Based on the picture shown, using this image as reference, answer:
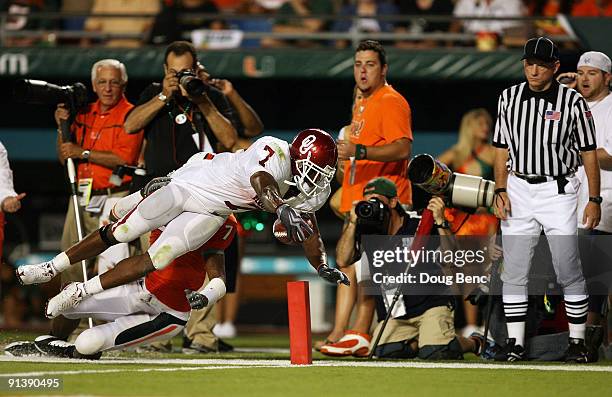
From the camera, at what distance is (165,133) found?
914cm

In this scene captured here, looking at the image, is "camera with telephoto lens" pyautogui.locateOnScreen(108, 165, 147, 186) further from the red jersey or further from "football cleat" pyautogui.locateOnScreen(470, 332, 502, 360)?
"football cleat" pyautogui.locateOnScreen(470, 332, 502, 360)

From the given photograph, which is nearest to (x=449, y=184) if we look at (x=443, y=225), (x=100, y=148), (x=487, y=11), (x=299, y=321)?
(x=443, y=225)

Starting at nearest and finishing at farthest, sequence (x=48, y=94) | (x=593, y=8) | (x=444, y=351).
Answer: (x=444, y=351), (x=48, y=94), (x=593, y=8)

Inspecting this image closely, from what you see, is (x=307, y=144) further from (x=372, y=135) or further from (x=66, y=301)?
(x=372, y=135)

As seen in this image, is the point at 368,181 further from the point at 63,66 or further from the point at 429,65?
the point at 63,66

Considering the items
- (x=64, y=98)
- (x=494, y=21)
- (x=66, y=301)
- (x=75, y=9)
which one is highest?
(x=75, y=9)

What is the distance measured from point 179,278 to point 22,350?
1.11 m

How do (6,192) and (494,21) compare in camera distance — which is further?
(494,21)

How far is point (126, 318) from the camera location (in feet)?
24.8

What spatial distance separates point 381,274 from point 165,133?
1874 mm

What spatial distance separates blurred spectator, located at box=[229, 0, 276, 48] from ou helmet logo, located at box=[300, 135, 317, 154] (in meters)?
5.44

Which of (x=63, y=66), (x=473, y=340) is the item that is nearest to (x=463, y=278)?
(x=473, y=340)

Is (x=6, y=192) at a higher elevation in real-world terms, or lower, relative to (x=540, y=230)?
higher

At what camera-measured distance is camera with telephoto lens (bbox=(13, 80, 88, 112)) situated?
9062 millimetres
